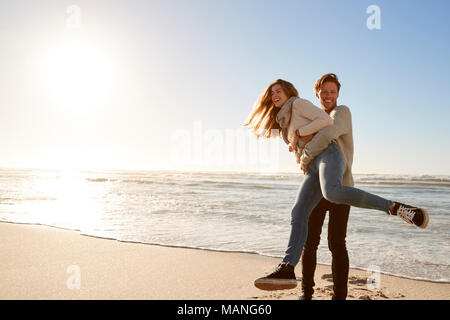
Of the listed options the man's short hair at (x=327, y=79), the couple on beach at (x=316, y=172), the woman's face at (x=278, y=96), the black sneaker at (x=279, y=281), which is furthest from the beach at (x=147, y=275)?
the man's short hair at (x=327, y=79)

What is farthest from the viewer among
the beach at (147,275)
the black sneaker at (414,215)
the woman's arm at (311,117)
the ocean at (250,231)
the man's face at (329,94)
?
the ocean at (250,231)

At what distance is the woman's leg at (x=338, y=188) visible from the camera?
8.98ft

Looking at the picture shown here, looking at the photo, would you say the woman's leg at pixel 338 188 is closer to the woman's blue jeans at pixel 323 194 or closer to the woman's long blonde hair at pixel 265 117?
the woman's blue jeans at pixel 323 194


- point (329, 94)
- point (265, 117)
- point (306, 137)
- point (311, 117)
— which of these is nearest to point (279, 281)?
point (306, 137)

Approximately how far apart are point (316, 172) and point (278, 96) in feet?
2.53

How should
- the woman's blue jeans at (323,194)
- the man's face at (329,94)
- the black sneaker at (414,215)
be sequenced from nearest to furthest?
the black sneaker at (414,215)
the woman's blue jeans at (323,194)
the man's face at (329,94)

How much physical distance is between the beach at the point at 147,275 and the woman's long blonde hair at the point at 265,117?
165 centimetres

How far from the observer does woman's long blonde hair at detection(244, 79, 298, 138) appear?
344 centimetres

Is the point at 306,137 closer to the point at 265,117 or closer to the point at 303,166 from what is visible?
the point at 303,166

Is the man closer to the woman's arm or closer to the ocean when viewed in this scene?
the woman's arm

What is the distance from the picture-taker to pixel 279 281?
9.29 ft

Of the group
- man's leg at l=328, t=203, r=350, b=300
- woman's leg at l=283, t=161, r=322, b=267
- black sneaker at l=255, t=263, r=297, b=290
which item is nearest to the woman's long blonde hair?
woman's leg at l=283, t=161, r=322, b=267
